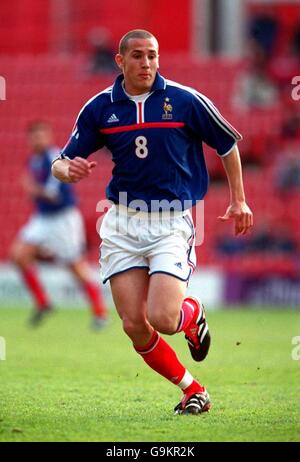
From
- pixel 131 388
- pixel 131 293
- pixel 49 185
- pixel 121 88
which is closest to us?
pixel 131 293

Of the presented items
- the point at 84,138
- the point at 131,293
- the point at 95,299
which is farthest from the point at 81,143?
the point at 95,299

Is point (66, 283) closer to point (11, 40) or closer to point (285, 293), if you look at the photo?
point (285, 293)

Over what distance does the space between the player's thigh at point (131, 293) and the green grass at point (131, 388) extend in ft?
2.10

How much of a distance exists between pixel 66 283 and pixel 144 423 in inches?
447

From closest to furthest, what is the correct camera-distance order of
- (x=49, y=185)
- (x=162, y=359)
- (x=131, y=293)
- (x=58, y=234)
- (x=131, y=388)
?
(x=131, y=293), (x=162, y=359), (x=131, y=388), (x=49, y=185), (x=58, y=234)

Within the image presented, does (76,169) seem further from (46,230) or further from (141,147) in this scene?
(46,230)

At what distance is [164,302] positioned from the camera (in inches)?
270

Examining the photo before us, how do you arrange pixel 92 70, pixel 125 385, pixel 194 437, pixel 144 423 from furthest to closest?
1. pixel 92 70
2. pixel 125 385
3. pixel 144 423
4. pixel 194 437

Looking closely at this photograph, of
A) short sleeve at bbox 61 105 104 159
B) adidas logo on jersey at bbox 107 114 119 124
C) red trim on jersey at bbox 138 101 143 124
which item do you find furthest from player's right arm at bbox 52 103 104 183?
red trim on jersey at bbox 138 101 143 124

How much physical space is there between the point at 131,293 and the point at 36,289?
7590 millimetres

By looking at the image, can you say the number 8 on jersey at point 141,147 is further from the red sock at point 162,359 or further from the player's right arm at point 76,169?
the red sock at point 162,359

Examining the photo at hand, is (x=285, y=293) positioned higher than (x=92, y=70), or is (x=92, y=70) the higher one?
(x=92, y=70)

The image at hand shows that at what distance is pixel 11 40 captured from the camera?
76.9ft

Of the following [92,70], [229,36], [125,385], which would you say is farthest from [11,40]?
[125,385]
